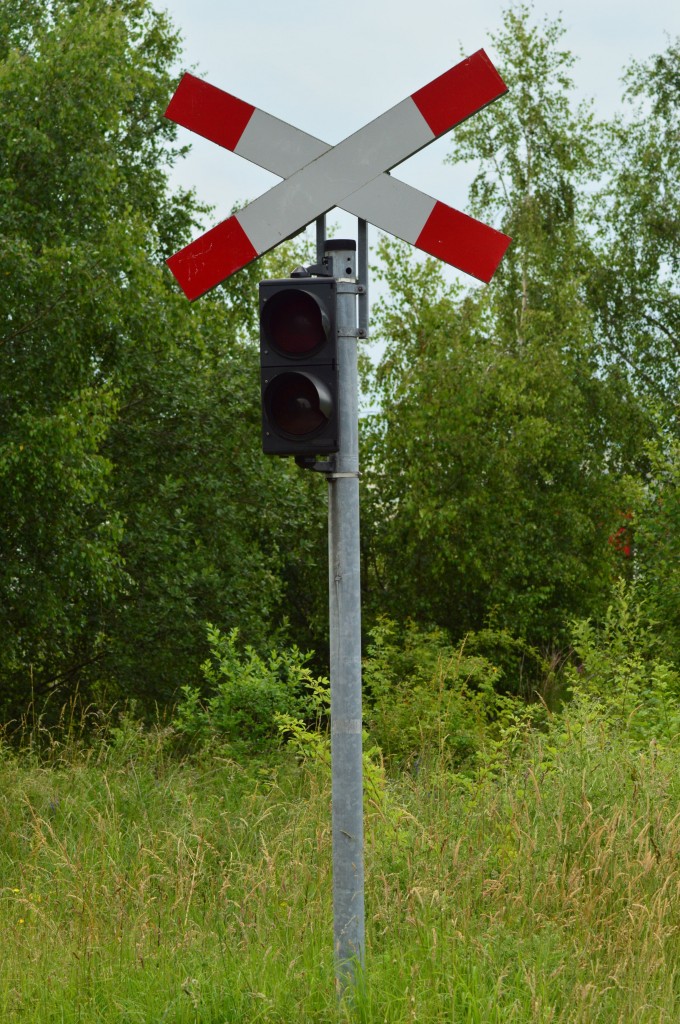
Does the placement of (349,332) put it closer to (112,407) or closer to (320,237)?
(320,237)

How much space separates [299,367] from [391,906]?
202 cm

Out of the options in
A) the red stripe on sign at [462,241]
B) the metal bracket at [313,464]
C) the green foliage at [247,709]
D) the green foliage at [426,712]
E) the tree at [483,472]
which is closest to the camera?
the red stripe on sign at [462,241]

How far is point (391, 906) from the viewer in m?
4.18

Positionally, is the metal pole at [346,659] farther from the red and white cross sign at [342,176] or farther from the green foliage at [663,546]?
the green foliage at [663,546]

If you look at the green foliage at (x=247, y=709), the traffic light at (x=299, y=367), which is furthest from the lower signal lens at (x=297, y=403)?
the green foliage at (x=247, y=709)

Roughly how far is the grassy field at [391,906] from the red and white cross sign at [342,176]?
6.91 feet

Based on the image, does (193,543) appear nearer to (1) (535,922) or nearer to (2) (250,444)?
(2) (250,444)

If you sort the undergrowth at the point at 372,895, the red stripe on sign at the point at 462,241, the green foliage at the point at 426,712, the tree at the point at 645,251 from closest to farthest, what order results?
the red stripe on sign at the point at 462,241 → the undergrowth at the point at 372,895 → the green foliage at the point at 426,712 → the tree at the point at 645,251

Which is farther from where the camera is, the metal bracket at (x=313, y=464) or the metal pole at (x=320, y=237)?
the metal pole at (x=320, y=237)

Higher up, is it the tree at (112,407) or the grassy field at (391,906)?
the tree at (112,407)

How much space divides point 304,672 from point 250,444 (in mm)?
9425

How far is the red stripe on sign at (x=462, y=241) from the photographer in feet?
10.8

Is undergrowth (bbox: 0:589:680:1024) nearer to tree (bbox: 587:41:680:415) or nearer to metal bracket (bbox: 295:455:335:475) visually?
metal bracket (bbox: 295:455:335:475)

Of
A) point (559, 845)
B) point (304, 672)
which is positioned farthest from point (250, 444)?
point (559, 845)
